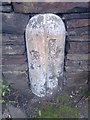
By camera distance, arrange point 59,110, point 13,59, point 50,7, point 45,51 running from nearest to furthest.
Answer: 1. point 50,7
2. point 45,51
3. point 13,59
4. point 59,110

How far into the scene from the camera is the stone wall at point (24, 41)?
1701 millimetres

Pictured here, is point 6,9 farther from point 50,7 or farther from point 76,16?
point 76,16

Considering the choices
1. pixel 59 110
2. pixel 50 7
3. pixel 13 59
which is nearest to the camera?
pixel 50 7

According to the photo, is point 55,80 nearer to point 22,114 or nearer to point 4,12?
point 22,114

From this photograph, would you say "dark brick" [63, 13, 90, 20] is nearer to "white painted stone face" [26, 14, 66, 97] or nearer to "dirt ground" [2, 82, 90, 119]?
"white painted stone face" [26, 14, 66, 97]

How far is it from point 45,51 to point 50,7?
361mm

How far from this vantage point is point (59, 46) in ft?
6.09

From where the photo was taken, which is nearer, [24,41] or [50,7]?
[50,7]

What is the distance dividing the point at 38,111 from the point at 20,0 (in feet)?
3.30

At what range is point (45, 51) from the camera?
186 centimetres

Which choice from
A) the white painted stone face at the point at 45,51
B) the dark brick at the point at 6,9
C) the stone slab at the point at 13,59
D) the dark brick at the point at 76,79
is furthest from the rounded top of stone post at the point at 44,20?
the dark brick at the point at 76,79

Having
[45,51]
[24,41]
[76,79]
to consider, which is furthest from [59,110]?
[24,41]

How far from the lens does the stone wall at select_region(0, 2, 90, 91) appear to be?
1.70 metres

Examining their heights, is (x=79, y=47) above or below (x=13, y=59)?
above
